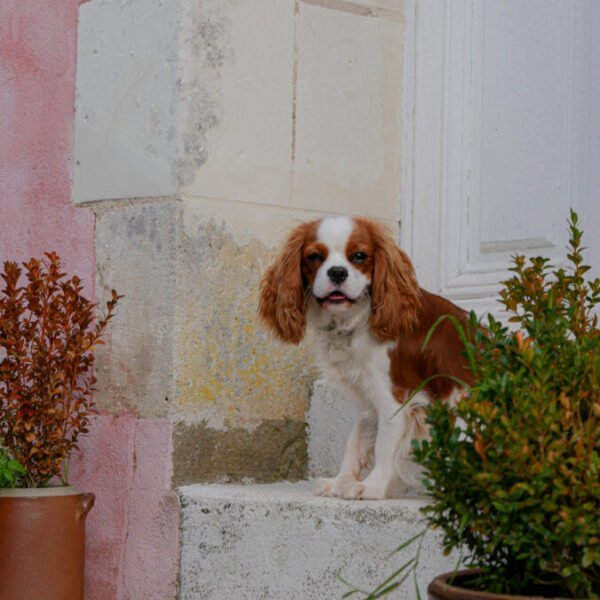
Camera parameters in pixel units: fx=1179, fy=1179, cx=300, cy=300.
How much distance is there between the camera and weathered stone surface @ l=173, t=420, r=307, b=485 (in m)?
3.80

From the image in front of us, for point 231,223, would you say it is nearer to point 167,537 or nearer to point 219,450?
point 219,450

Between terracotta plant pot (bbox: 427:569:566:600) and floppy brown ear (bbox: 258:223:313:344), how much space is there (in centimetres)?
175

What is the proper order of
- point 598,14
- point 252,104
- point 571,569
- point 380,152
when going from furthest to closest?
point 380,152
point 252,104
point 598,14
point 571,569

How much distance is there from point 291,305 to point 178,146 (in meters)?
0.71

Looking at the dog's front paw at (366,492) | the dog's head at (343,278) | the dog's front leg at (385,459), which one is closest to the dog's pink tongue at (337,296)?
the dog's head at (343,278)

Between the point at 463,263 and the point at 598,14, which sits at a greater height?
the point at 598,14

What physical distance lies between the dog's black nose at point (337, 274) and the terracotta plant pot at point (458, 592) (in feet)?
5.28

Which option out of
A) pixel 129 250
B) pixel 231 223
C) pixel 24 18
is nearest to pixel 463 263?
pixel 231 223

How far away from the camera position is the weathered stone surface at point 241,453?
3.80 metres

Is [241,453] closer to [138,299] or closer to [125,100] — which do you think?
[138,299]

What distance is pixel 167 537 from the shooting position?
3.74 meters

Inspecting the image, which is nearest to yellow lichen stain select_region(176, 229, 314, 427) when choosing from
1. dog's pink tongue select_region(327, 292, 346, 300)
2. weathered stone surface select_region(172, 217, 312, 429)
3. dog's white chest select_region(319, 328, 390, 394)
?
weathered stone surface select_region(172, 217, 312, 429)

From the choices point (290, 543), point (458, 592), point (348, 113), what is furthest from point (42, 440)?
point (458, 592)

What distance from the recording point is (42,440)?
3.75m
